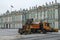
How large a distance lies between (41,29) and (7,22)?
64.8 meters

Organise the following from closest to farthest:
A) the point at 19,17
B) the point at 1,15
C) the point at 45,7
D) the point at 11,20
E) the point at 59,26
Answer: the point at 59,26 → the point at 45,7 → the point at 19,17 → the point at 11,20 → the point at 1,15

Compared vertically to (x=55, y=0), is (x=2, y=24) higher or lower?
lower

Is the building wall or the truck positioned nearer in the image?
the truck

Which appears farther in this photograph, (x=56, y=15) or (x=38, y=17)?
(x=38, y=17)

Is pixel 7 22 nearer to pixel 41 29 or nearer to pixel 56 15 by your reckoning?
pixel 56 15

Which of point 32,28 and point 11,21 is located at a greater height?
point 11,21

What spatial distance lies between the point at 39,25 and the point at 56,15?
27785 millimetres

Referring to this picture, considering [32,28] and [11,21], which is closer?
[32,28]

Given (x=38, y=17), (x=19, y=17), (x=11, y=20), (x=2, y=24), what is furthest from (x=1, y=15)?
(x=38, y=17)

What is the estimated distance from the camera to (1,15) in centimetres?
11600

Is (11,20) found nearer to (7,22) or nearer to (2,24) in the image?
(7,22)

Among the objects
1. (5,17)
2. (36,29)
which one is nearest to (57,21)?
(36,29)

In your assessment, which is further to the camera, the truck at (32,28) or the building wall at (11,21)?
the building wall at (11,21)

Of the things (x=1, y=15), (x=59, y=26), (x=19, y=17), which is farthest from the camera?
(x=1, y=15)
